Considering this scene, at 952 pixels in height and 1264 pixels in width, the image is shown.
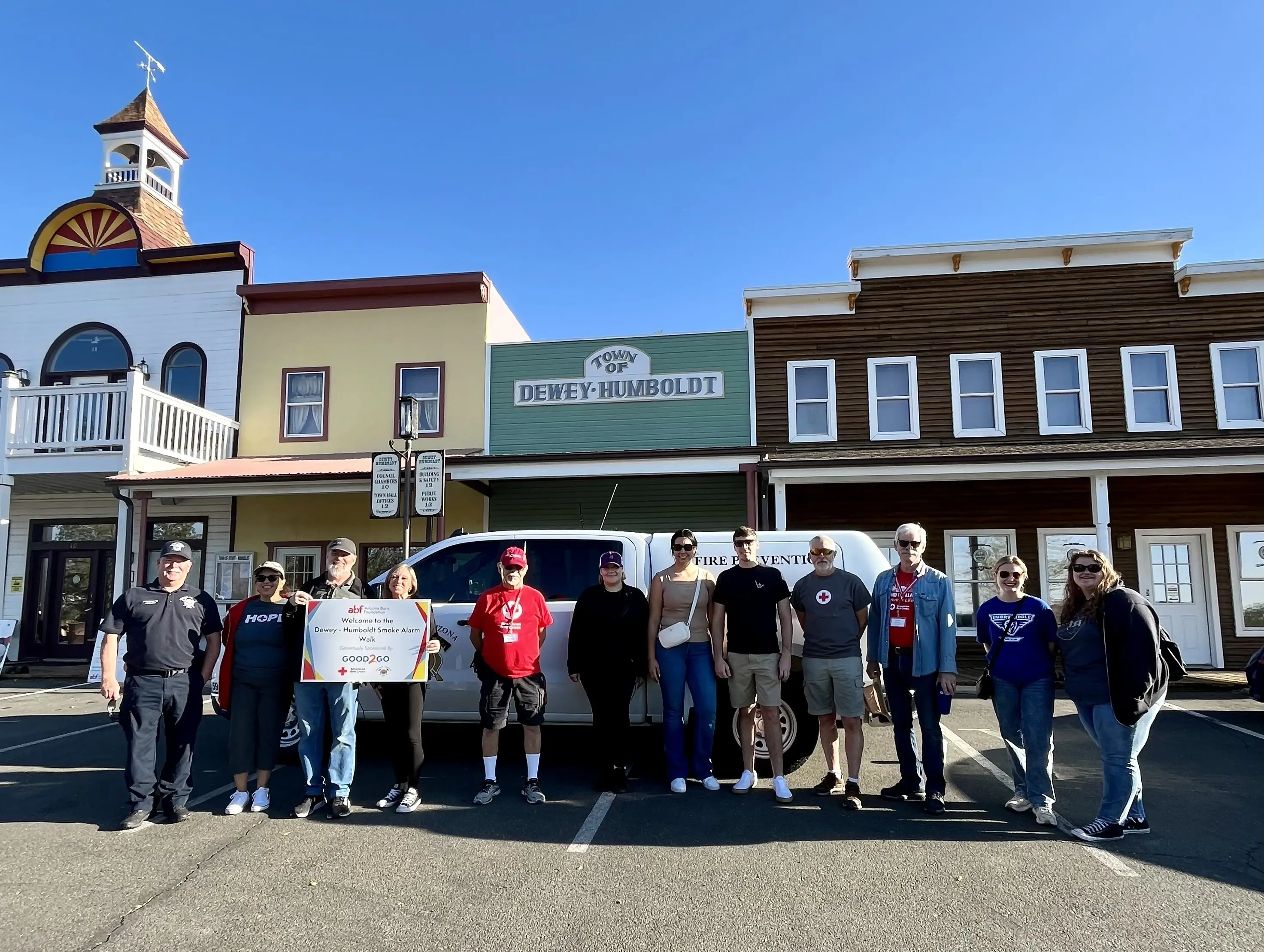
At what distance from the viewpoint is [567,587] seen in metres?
6.20

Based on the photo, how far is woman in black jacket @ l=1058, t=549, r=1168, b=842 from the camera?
446 centimetres

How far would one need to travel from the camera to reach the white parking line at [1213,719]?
7559 millimetres

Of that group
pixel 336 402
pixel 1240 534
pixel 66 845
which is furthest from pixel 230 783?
pixel 1240 534

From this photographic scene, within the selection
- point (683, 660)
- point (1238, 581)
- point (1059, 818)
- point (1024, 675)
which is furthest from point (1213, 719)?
point (683, 660)

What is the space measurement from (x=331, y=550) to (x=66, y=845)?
2.22 meters

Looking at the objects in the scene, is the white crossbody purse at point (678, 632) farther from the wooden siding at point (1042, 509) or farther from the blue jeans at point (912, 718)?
the wooden siding at point (1042, 509)

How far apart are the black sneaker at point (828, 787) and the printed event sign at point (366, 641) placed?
2.77m

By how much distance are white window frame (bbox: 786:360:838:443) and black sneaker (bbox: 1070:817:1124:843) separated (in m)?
9.17

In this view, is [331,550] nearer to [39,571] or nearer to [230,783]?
[230,783]

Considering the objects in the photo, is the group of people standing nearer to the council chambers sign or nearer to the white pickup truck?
Answer: the white pickup truck

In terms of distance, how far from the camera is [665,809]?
16.6 ft

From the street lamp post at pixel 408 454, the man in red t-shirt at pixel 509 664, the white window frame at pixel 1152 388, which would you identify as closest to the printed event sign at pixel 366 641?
the man in red t-shirt at pixel 509 664

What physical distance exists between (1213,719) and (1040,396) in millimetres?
6393

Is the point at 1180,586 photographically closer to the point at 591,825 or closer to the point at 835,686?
the point at 835,686
